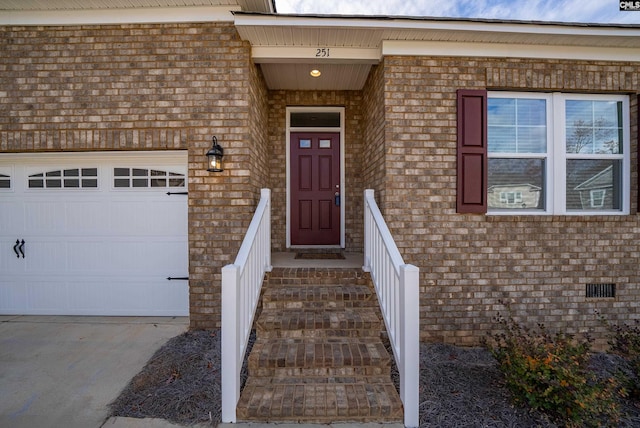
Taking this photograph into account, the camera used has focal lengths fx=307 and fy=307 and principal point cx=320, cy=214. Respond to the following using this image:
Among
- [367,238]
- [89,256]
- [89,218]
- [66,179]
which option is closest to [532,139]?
[367,238]

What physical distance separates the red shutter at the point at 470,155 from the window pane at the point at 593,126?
4.13 feet

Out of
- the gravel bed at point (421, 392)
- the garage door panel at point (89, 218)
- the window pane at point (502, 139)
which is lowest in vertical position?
the gravel bed at point (421, 392)

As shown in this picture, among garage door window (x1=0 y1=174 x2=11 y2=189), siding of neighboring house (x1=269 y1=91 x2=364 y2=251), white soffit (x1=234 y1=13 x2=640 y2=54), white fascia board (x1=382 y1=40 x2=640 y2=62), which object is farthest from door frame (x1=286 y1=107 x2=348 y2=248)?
garage door window (x1=0 y1=174 x2=11 y2=189)

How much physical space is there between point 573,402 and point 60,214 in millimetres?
5727

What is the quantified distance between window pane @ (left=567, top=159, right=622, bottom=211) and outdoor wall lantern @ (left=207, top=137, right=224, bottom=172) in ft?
14.3

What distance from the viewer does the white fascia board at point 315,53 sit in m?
A: 3.80

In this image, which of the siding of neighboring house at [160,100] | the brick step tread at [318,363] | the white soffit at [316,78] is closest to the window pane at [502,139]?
the white soffit at [316,78]

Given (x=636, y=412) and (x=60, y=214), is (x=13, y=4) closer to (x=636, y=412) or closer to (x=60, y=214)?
(x=60, y=214)

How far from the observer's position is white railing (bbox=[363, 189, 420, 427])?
2295mm

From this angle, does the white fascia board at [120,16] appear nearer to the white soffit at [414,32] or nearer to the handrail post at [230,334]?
the white soffit at [414,32]

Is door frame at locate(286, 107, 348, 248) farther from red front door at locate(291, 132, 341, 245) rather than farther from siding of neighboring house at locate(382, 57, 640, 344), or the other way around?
siding of neighboring house at locate(382, 57, 640, 344)

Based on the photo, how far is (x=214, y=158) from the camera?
349 centimetres

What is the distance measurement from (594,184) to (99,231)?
6.45 m

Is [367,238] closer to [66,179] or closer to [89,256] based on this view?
[89,256]
